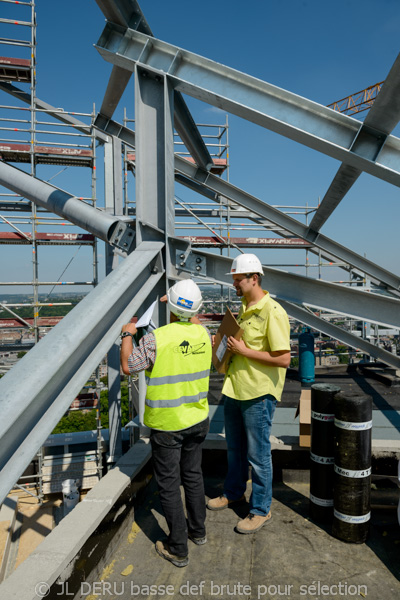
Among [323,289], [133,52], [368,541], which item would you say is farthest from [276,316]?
[133,52]

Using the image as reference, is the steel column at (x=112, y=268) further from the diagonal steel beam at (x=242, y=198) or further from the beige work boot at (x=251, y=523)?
the beige work boot at (x=251, y=523)

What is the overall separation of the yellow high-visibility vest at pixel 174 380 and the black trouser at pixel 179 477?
0.09 m

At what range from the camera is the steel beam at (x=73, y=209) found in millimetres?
3643

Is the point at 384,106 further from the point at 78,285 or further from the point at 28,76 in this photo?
the point at 28,76

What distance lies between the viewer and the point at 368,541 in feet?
9.48

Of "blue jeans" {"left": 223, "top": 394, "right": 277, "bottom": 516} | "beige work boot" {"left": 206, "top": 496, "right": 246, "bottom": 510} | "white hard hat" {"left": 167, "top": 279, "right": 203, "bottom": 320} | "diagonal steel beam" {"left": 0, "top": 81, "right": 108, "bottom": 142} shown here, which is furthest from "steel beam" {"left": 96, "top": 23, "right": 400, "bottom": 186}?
"diagonal steel beam" {"left": 0, "top": 81, "right": 108, "bottom": 142}

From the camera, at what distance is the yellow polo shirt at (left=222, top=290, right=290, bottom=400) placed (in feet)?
9.82

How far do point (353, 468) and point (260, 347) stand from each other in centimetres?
105

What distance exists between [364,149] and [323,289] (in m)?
1.38

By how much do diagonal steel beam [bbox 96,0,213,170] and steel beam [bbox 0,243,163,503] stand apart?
237 centimetres

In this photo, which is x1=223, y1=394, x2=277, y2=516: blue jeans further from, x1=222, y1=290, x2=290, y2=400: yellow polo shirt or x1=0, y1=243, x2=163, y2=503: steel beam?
x1=0, y1=243, x2=163, y2=503: steel beam

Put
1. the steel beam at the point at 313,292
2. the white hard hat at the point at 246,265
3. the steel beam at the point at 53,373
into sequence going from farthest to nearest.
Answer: the steel beam at the point at 313,292 → the white hard hat at the point at 246,265 → the steel beam at the point at 53,373

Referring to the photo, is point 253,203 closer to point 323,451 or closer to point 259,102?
point 259,102

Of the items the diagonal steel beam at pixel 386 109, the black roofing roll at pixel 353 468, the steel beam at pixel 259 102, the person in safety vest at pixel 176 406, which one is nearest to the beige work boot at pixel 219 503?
the person in safety vest at pixel 176 406
